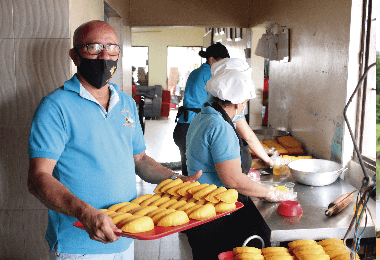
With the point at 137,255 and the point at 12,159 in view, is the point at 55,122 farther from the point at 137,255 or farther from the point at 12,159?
the point at 137,255

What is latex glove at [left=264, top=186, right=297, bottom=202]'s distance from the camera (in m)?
2.12

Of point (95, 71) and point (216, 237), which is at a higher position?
point (95, 71)

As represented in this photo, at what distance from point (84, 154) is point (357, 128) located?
2.03 meters

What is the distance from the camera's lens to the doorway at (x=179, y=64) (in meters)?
15.1

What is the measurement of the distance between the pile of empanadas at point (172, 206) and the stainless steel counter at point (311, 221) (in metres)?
0.50

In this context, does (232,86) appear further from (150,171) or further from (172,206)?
(172,206)

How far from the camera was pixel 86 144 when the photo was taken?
4.75ft

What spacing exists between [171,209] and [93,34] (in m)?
0.82

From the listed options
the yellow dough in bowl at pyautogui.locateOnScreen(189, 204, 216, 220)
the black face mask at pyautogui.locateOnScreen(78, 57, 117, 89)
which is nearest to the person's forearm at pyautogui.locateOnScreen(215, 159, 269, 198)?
the yellow dough in bowl at pyautogui.locateOnScreen(189, 204, 216, 220)

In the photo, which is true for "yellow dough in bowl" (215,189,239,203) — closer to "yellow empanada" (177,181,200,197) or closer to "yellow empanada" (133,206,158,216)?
"yellow empanada" (177,181,200,197)

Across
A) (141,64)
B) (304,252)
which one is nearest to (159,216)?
(304,252)

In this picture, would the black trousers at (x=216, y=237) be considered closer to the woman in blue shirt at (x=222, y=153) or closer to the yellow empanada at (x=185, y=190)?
the woman in blue shirt at (x=222, y=153)

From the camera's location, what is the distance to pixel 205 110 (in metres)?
1.95

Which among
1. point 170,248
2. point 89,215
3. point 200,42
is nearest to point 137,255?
point 170,248
